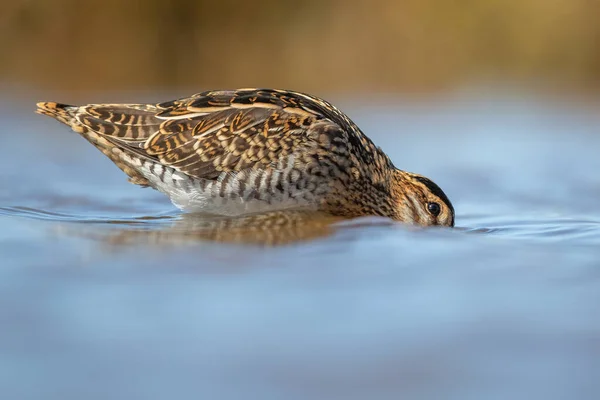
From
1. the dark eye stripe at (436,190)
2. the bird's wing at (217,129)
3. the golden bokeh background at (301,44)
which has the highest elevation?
the golden bokeh background at (301,44)

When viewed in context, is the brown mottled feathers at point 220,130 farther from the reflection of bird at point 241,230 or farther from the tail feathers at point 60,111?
the reflection of bird at point 241,230

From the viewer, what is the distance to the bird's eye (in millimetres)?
7039

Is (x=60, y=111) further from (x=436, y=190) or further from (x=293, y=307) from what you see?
(x=293, y=307)

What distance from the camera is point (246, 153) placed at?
22.2 ft

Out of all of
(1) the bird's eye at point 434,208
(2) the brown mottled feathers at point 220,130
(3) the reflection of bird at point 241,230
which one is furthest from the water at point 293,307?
(2) the brown mottled feathers at point 220,130

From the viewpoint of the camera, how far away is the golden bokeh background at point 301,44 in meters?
14.8

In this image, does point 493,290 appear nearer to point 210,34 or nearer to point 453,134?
point 453,134

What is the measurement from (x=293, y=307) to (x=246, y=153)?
123 inches

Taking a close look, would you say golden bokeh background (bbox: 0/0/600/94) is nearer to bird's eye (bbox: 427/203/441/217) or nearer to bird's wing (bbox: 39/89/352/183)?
bird's wing (bbox: 39/89/352/183)

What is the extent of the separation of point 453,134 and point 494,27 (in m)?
6.18

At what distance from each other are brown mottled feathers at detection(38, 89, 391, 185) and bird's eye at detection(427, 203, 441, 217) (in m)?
0.60

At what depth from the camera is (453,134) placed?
39.9 ft

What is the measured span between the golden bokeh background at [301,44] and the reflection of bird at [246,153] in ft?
22.8

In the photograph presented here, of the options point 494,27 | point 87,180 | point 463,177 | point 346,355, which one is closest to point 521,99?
point 494,27
